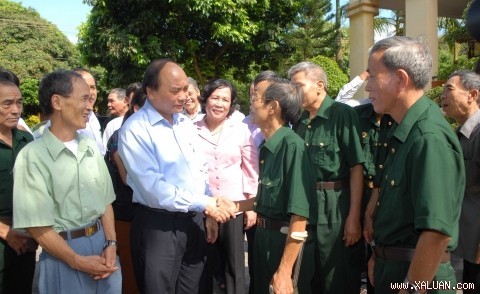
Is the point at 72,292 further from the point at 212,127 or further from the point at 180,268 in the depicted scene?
the point at 212,127

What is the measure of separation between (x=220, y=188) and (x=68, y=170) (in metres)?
1.58

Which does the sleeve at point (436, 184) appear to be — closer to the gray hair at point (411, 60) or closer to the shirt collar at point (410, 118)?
the shirt collar at point (410, 118)

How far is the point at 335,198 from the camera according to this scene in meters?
2.92

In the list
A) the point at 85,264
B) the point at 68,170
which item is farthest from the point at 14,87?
the point at 85,264

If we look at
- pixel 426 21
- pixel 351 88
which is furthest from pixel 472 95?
pixel 426 21

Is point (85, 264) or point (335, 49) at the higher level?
point (335, 49)

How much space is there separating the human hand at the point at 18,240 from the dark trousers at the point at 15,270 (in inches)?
3.7

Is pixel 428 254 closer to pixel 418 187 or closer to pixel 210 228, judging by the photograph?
pixel 418 187

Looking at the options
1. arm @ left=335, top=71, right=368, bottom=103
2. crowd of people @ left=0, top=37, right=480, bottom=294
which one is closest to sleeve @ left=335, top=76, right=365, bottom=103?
arm @ left=335, top=71, right=368, bottom=103

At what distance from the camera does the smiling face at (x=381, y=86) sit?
186cm

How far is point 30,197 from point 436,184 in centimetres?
182

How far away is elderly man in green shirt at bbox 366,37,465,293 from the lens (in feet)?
5.28

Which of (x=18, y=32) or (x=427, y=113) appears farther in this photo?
(x=18, y=32)

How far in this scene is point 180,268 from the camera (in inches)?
107
